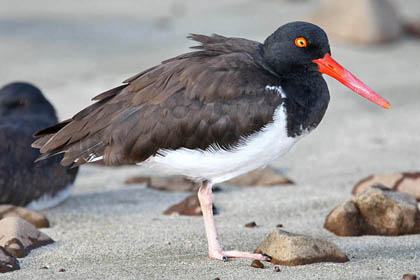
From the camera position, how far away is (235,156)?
5.30 meters

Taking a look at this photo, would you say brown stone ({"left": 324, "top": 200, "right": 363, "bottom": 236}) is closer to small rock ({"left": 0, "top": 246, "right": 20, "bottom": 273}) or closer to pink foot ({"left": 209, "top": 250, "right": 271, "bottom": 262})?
pink foot ({"left": 209, "top": 250, "right": 271, "bottom": 262})

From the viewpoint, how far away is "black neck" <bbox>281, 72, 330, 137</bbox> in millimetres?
5254

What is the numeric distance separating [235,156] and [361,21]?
8.58 m

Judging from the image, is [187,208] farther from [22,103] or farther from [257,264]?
[22,103]

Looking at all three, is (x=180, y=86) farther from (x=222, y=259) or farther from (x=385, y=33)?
(x=385, y=33)

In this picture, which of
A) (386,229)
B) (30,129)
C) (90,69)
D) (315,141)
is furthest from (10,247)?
(90,69)

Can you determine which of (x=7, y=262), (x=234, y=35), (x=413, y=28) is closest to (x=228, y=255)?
(x=7, y=262)

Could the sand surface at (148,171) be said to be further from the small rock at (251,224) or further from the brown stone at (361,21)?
the brown stone at (361,21)

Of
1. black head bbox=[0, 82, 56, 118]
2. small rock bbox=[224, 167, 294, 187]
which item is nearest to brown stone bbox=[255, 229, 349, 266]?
small rock bbox=[224, 167, 294, 187]

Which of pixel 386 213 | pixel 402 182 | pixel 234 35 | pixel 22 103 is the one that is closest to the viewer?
pixel 386 213

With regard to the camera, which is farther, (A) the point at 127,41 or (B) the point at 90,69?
(A) the point at 127,41

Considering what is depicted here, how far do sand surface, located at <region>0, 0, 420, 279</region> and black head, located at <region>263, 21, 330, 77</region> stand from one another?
1.39 m

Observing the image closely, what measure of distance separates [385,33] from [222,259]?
29.4 feet

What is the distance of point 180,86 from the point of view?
541cm
